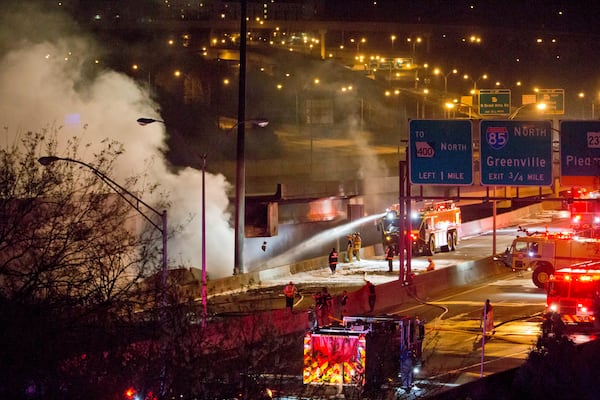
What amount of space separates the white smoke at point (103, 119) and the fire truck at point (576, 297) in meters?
17.0

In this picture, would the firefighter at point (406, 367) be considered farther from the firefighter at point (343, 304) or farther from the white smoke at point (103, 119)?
the white smoke at point (103, 119)

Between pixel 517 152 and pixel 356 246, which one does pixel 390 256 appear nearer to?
pixel 356 246

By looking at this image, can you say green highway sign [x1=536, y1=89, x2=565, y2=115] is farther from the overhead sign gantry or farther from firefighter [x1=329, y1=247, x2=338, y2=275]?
the overhead sign gantry

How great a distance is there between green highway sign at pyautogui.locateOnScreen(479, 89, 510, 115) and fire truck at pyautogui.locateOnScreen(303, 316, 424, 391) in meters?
33.4

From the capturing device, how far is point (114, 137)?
40344mm

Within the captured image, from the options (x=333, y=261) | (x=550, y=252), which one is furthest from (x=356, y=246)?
(x=550, y=252)

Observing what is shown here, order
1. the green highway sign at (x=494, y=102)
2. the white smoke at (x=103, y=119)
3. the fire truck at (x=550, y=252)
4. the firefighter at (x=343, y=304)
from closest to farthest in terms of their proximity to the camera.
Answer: the firefighter at (x=343, y=304), the fire truck at (x=550, y=252), the white smoke at (x=103, y=119), the green highway sign at (x=494, y=102)

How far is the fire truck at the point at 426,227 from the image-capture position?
144 feet

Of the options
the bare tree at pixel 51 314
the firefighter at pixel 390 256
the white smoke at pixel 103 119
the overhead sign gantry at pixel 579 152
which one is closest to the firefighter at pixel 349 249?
the firefighter at pixel 390 256

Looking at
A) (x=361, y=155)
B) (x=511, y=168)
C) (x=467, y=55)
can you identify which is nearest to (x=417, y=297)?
(x=511, y=168)

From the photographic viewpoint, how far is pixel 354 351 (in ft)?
58.7

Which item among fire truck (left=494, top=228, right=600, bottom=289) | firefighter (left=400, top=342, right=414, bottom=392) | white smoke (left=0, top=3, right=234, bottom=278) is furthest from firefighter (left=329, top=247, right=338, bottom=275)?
firefighter (left=400, top=342, right=414, bottom=392)

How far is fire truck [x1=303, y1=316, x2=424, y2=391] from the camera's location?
17.2 meters

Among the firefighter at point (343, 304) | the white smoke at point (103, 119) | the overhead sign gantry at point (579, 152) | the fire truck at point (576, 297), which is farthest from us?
the white smoke at point (103, 119)
